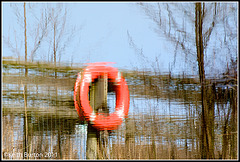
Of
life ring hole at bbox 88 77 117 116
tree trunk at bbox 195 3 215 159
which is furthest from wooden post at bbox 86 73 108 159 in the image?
tree trunk at bbox 195 3 215 159

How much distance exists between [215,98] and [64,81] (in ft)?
3.57

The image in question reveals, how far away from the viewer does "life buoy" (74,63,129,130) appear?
1938 millimetres

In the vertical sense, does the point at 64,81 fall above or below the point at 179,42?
below

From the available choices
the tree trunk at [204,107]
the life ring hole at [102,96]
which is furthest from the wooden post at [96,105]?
the tree trunk at [204,107]

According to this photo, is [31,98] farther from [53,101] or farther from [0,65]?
[0,65]

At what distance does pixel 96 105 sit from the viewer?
194 cm

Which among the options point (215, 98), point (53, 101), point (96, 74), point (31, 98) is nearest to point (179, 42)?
point (215, 98)

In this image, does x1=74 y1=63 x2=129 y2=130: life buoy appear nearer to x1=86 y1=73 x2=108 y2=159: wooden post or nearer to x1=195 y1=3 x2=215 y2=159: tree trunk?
x1=86 y1=73 x2=108 y2=159: wooden post

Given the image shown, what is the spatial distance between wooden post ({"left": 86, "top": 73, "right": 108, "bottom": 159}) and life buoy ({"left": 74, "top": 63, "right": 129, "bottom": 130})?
30mm

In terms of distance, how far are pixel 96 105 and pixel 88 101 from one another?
0.06 m

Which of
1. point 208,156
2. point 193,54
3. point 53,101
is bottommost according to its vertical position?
point 208,156

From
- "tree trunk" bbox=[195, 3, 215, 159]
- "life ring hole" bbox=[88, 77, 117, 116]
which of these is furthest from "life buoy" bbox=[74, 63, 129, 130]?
"tree trunk" bbox=[195, 3, 215, 159]

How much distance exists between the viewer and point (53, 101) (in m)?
2.00

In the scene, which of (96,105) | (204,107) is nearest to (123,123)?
(96,105)
